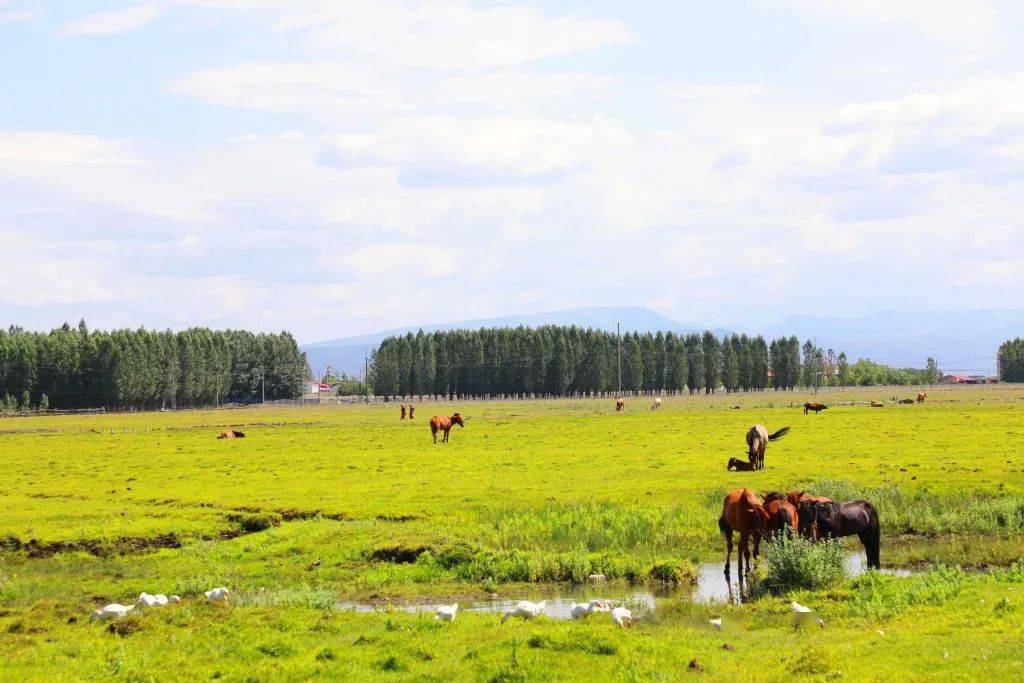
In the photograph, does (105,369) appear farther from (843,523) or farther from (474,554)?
(843,523)

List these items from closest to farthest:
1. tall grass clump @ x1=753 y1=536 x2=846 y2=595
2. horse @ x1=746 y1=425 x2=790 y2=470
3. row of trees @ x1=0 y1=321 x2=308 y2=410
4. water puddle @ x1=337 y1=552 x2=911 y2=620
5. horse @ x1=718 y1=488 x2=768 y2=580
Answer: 1. tall grass clump @ x1=753 y1=536 x2=846 y2=595
2. water puddle @ x1=337 y1=552 x2=911 y2=620
3. horse @ x1=718 y1=488 x2=768 y2=580
4. horse @ x1=746 y1=425 x2=790 y2=470
5. row of trees @ x1=0 y1=321 x2=308 y2=410

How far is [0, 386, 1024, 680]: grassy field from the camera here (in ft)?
56.3

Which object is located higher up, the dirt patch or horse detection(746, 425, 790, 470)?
horse detection(746, 425, 790, 470)

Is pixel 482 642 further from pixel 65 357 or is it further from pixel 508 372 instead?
pixel 508 372

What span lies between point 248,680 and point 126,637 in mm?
3172

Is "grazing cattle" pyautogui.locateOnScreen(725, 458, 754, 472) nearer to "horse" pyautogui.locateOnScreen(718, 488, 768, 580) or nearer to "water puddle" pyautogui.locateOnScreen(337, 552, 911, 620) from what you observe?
"water puddle" pyautogui.locateOnScreen(337, 552, 911, 620)

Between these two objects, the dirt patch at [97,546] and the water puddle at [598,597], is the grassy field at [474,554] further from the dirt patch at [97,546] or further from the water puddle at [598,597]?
the water puddle at [598,597]

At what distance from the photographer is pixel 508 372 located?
199m

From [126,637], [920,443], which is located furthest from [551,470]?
[126,637]

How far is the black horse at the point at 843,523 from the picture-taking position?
2577cm

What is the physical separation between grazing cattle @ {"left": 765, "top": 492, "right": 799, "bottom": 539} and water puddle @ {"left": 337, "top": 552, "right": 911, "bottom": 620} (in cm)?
151

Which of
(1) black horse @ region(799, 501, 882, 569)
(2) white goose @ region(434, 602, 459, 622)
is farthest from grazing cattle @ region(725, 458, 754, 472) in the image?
(2) white goose @ region(434, 602, 459, 622)

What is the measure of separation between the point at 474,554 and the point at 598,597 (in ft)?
14.3

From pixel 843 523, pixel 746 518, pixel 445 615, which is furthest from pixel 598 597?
pixel 843 523
